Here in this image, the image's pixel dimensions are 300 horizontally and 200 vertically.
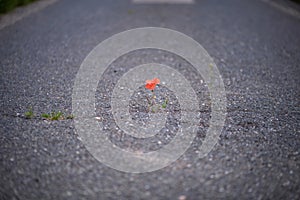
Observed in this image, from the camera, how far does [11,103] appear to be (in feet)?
8.31

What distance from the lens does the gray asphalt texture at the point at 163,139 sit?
175cm

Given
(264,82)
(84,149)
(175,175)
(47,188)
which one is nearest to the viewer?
(47,188)

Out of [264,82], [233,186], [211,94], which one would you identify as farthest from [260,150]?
[264,82]

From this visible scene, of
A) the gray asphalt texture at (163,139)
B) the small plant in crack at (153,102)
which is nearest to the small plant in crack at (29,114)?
the gray asphalt texture at (163,139)

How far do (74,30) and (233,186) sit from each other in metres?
3.33

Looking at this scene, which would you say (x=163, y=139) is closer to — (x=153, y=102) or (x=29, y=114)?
(x=153, y=102)

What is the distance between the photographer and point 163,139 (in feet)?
7.06

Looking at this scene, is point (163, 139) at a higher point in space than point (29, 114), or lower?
higher

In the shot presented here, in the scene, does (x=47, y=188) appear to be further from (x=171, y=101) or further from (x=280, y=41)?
(x=280, y=41)

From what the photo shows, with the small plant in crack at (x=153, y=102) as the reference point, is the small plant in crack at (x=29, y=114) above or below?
below

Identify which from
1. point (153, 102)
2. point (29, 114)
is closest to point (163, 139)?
point (153, 102)

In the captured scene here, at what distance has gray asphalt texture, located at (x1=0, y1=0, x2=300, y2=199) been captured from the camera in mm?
1750

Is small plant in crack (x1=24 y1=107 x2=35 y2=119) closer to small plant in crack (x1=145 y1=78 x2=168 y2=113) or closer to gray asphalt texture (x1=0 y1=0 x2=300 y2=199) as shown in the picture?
gray asphalt texture (x1=0 y1=0 x2=300 y2=199)

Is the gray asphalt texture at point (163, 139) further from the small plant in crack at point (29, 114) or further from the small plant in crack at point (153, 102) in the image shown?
the small plant in crack at point (153, 102)
